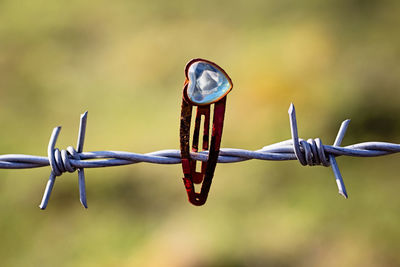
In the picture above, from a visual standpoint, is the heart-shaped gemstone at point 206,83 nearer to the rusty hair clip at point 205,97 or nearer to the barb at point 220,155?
the rusty hair clip at point 205,97

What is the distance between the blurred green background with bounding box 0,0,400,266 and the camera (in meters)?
3.49

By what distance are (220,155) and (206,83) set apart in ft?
1.12

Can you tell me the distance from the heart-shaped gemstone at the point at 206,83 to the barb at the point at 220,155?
250mm

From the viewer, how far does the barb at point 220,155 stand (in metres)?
1.65

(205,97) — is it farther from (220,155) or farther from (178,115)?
(178,115)

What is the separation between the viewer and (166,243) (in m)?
3.54

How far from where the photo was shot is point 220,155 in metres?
1.70

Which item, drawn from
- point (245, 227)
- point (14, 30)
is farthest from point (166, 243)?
point (14, 30)

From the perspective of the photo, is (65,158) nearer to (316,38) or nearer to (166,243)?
(166,243)

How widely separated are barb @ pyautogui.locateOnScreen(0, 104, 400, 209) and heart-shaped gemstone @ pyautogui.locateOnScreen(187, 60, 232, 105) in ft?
0.82

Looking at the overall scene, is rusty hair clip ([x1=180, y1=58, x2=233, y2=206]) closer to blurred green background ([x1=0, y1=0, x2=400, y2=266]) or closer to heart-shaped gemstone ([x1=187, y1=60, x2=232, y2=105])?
heart-shaped gemstone ([x1=187, y1=60, x2=232, y2=105])

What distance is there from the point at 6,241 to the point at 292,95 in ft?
9.60

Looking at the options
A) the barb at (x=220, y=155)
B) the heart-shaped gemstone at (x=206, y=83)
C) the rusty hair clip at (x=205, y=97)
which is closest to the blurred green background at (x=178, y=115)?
the barb at (x=220, y=155)

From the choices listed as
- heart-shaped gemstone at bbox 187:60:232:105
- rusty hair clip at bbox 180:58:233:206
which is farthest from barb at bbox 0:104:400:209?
heart-shaped gemstone at bbox 187:60:232:105
